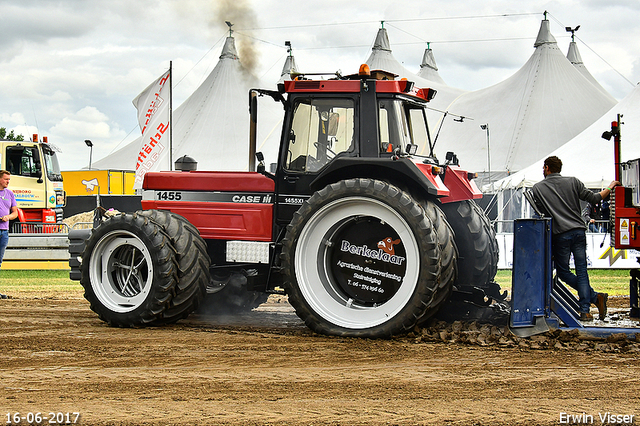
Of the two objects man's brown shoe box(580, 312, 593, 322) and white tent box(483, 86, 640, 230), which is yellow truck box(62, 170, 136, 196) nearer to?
white tent box(483, 86, 640, 230)

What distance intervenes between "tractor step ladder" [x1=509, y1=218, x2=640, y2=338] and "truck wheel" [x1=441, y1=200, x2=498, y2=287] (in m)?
0.75

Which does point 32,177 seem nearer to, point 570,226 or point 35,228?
point 35,228

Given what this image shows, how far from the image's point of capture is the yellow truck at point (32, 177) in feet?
52.3

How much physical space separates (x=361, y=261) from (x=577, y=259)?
195cm

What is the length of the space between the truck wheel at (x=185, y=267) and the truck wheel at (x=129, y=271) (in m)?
0.06

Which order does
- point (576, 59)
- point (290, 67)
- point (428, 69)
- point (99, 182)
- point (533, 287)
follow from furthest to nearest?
point (428, 69)
point (576, 59)
point (99, 182)
point (290, 67)
point (533, 287)

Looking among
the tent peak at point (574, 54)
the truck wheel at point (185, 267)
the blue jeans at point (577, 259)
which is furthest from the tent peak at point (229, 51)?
the blue jeans at point (577, 259)

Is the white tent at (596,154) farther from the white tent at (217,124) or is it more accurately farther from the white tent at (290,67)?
the white tent at (217,124)

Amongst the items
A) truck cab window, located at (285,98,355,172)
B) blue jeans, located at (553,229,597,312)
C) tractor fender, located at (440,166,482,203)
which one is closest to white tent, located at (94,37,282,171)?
truck cab window, located at (285,98,355,172)

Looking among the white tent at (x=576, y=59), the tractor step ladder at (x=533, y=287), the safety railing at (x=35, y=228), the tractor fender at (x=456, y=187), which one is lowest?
the tractor step ladder at (x=533, y=287)

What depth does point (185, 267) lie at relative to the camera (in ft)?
19.1

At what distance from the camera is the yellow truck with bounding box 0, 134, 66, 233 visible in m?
15.9

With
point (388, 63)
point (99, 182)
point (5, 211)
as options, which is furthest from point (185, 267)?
point (388, 63)

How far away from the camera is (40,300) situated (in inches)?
324
